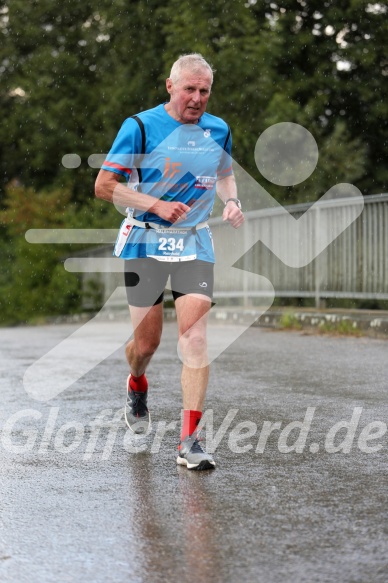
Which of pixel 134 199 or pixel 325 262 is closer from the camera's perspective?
pixel 134 199

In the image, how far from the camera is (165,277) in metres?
6.27

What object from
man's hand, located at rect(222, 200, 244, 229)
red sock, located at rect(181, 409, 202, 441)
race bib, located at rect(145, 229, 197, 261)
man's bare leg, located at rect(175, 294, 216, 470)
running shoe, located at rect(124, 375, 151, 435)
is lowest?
running shoe, located at rect(124, 375, 151, 435)

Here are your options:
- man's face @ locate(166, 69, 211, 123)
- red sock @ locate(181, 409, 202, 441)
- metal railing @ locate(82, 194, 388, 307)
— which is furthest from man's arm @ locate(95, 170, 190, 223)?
metal railing @ locate(82, 194, 388, 307)

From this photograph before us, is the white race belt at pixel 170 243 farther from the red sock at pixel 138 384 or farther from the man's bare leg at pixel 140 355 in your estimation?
the red sock at pixel 138 384

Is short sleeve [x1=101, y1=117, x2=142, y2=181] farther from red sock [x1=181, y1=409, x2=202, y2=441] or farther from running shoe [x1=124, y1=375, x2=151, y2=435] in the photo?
running shoe [x1=124, y1=375, x2=151, y2=435]

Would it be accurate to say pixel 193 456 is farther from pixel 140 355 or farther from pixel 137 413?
pixel 137 413

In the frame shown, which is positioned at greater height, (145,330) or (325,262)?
(145,330)

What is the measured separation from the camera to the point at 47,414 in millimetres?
7742

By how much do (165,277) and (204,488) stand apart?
4.62 feet

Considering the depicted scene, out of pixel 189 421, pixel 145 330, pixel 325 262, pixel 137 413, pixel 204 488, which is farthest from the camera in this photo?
pixel 325 262

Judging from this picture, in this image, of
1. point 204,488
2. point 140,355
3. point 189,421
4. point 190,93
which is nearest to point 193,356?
point 189,421

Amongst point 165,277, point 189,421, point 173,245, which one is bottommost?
point 189,421

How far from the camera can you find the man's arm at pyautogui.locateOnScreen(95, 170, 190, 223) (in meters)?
5.90

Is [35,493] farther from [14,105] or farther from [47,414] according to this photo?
[14,105]
